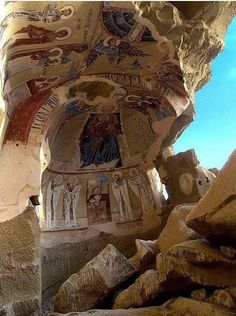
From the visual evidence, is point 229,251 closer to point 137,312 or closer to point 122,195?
point 137,312

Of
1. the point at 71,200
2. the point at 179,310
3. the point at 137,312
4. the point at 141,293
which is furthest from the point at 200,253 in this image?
the point at 71,200

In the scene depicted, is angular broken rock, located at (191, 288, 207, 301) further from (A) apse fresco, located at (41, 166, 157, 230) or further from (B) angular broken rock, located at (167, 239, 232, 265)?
(A) apse fresco, located at (41, 166, 157, 230)

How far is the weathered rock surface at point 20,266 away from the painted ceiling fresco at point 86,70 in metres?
1.34

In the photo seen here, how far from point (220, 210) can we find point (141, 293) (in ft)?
4.71

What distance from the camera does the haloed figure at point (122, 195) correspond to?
21.5 feet

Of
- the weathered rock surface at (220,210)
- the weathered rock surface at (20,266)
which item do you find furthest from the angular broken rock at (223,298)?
the weathered rock surface at (20,266)

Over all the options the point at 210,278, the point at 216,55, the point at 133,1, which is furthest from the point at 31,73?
the point at 210,278

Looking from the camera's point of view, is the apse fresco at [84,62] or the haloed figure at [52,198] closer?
the apse fresco at [84,62]

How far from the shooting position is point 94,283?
4223mm

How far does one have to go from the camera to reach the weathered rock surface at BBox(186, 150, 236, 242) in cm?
267

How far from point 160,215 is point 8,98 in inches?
127

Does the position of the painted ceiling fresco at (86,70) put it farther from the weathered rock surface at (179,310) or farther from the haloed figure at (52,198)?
the weathered rock surface at (179,310)

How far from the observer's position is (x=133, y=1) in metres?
4.26

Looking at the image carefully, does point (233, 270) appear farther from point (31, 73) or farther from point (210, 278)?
point (31, 73)
